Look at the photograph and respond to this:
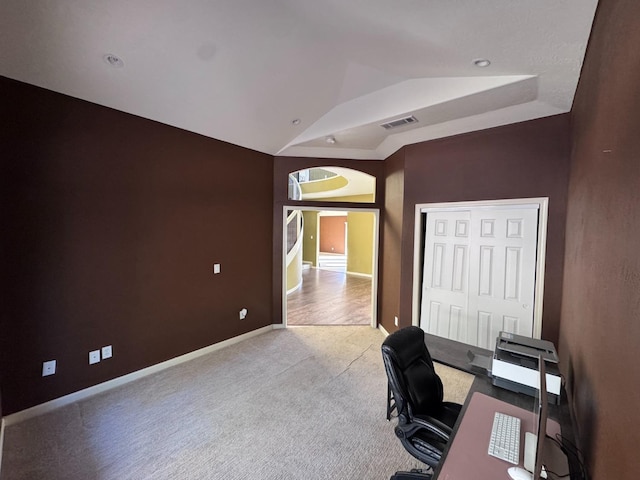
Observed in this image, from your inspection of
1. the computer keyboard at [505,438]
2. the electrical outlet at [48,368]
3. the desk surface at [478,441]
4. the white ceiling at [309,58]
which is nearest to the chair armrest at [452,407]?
the desk surface at [478,441]

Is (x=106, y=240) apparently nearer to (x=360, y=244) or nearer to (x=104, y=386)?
(x=104, y=386)

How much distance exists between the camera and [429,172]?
3.77 m

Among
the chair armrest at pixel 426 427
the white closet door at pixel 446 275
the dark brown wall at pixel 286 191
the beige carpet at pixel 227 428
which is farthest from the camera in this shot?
the dark brown wall at pixel 286 191

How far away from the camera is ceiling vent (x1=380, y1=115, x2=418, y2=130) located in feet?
10.4

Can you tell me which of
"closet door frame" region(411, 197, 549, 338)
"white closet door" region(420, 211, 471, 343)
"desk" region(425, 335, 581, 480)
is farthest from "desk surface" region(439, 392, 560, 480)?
"white closet door" region(420, 211, 471, 343)

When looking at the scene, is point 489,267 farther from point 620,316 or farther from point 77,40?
point 77,40

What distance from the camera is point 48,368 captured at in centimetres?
261

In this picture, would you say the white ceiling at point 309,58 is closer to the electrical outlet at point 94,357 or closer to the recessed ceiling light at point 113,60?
the recessed ceiling light at point 113,60

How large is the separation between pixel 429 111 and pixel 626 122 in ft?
6.79

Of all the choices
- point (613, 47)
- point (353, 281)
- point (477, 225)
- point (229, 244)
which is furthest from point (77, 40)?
point (353, 281)

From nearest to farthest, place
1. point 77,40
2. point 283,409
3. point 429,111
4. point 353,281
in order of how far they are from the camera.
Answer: point 77,40 < point 283,409 < point 429,111 < point 353,281

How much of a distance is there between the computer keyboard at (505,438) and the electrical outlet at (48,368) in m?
3.42

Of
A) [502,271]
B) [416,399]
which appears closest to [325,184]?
[502,271]

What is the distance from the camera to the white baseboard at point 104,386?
2.47 meters
